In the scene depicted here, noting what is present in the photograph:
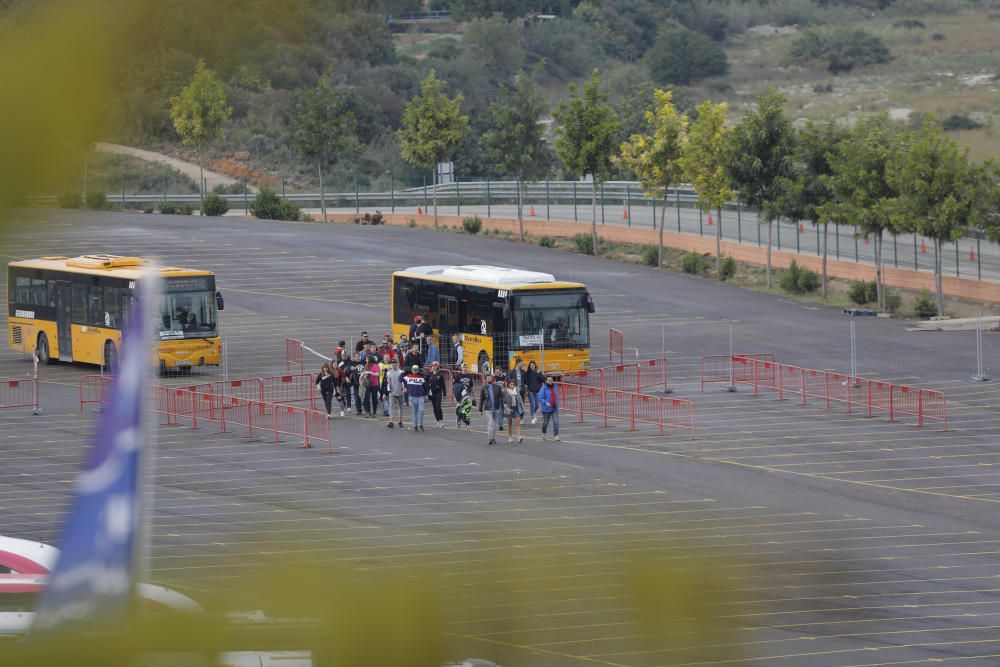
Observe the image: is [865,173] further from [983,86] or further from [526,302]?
[983,86]

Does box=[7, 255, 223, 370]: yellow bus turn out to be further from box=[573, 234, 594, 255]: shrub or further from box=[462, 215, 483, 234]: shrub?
box=[462, 215, 483, 234]: shrub

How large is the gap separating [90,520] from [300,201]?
2783 inches

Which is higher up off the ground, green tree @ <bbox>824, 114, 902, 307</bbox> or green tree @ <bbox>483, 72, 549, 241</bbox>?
green tree @ <bbox>483, 72, 549, 241</bbox>

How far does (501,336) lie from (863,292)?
1599 centimetres

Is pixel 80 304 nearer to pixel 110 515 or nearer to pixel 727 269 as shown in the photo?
pixel 727 269

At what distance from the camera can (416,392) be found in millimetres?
Result: 26578

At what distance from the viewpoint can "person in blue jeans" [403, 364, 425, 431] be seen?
2639 cm

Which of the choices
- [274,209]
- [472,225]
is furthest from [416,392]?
[274,209]

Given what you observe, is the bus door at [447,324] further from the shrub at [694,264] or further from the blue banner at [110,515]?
the blue banner at [110,515]

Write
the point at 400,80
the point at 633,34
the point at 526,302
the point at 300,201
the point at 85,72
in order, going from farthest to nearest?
1. the point at 633,34
2. the point at 300,201
3. the point at 400,80
4. the point at 526,302
5. the point at 85,72

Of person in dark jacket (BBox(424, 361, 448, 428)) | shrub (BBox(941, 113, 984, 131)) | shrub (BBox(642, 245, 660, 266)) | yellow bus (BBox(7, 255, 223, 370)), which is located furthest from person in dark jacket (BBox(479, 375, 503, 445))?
shrub (BBox(941, 113, 984, 131))

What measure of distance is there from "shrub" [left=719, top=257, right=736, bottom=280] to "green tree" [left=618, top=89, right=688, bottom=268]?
262 cm

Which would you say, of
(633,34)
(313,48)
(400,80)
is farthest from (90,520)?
(633,34)

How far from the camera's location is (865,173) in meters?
41.2
